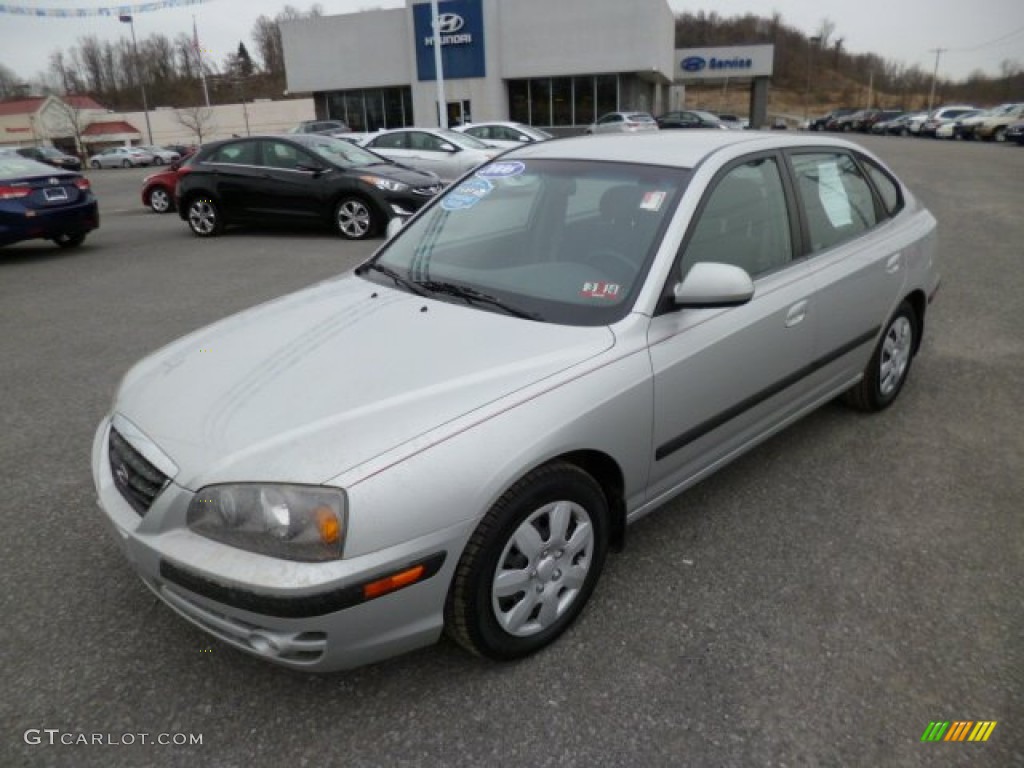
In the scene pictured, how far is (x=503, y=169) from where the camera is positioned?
352 cm

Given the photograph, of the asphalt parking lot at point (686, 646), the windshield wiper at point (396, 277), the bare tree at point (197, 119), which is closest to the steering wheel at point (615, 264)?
the windshield wiper at point (396, 277)

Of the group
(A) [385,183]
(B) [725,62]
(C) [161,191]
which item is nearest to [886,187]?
(A) [385,183]

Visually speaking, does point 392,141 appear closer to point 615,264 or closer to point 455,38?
point 615,264

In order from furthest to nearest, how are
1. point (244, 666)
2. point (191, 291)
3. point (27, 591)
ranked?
point (191, 291), point (27, 591), point (244, 666)

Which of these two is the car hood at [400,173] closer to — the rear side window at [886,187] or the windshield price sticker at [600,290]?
the rear side window at [886,187]

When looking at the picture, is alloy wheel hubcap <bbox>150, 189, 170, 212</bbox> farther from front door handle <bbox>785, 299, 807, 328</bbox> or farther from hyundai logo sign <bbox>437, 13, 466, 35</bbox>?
hyundai logo sign <bbox>437, 13, 466, 35</bbox>

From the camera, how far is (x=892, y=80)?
368ft

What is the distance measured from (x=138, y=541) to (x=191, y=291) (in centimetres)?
634

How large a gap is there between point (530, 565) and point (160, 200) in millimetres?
15633

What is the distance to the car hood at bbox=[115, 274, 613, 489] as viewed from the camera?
2.09m

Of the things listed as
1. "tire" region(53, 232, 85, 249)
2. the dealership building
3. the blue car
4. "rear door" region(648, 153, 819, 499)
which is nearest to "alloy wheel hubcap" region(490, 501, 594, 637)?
"rear door" region(648, 153, 819, 499)

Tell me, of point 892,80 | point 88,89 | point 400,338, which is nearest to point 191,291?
point 400,338

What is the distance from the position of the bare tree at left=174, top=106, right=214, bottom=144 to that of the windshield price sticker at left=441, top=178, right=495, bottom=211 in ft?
220

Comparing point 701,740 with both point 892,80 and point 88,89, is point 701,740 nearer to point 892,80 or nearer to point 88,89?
point 88,89
